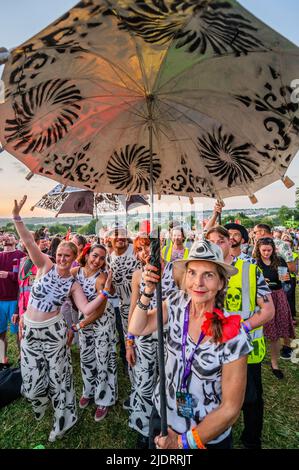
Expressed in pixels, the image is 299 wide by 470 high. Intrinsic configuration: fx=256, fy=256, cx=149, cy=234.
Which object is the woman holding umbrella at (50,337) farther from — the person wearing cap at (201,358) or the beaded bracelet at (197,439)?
the beaded bracelet at (197,439)

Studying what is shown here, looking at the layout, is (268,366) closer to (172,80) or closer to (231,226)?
(231,226)

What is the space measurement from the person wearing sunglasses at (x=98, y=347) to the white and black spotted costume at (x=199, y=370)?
1758 millimetres

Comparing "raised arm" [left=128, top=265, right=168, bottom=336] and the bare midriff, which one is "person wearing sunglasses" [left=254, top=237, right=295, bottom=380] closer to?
"raised arm" [left=128, top=265, right=168, bottom=336]

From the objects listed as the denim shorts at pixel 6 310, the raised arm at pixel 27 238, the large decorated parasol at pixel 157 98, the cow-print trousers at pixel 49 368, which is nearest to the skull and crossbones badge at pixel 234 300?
the large decorated parasol at pixel 157 98

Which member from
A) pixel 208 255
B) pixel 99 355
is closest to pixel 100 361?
pixel 99 355

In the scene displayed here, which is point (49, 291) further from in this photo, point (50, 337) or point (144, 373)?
point (144, 373)

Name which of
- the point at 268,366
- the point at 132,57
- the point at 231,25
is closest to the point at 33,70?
the point at 132,57

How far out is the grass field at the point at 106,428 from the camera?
2.93 meters

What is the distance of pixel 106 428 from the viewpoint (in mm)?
3166

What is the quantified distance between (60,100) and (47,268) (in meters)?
1.97

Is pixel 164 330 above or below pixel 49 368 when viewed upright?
above

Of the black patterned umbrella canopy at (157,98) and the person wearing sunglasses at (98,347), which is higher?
the black patterned umbrella canopy at (157,98)

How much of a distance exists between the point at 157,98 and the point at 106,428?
12.0 feet

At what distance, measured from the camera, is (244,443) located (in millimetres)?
2779
